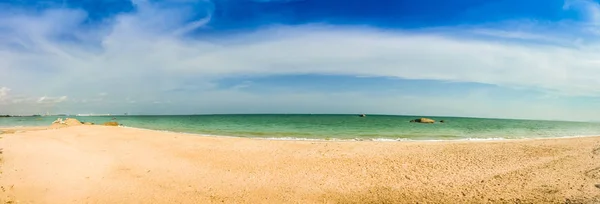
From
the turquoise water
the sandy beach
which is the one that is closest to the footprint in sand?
the sandy beach

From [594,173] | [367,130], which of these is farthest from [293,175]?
[367,130]

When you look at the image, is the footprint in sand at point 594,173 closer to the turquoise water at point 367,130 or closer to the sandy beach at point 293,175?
the sandy beach at point 293,175

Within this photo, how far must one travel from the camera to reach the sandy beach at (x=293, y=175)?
9.38 meters

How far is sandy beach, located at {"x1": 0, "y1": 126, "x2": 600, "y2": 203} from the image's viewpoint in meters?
9.38

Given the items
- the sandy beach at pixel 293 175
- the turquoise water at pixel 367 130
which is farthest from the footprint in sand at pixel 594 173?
the turquoise water at pixel 367 130

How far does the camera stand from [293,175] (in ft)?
39.2

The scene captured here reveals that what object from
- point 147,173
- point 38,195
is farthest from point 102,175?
point 38,195

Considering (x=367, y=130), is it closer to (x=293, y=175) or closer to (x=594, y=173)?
(x=594, y=173)

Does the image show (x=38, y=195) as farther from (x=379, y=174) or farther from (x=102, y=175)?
(x=379, y=174)

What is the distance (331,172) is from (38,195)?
9.30m

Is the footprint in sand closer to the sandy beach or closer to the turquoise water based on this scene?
the sandy beach

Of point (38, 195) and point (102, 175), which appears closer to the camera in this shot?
point (38, 195)

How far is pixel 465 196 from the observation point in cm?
960

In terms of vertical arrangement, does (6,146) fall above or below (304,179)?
above
